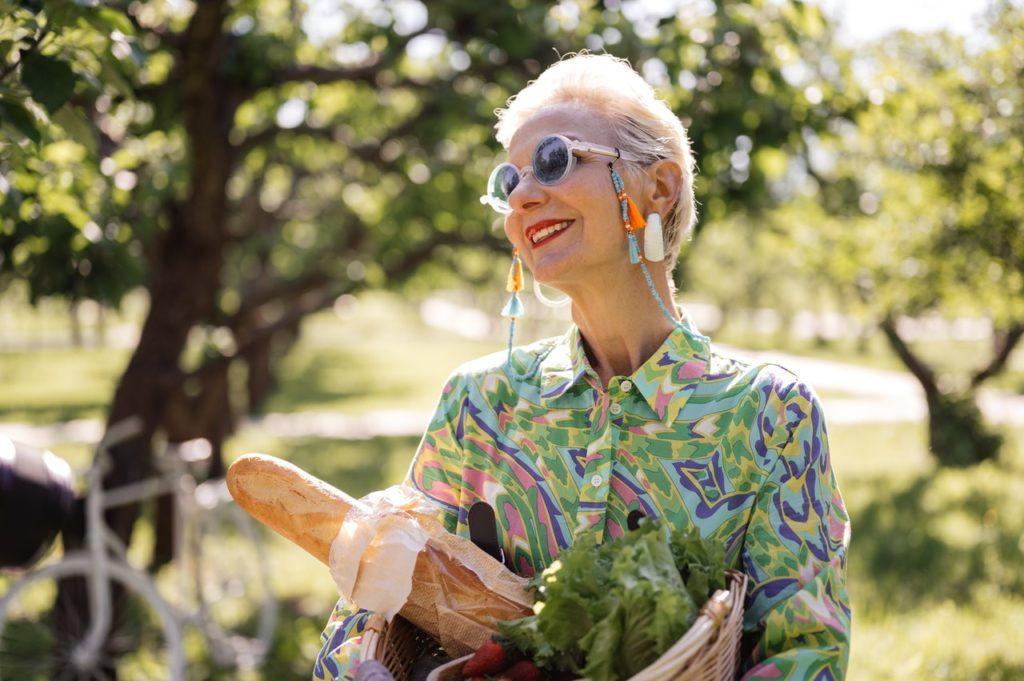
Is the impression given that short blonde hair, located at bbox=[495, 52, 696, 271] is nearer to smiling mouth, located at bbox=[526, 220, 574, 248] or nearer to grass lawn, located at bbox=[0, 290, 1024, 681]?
smiling mouth, located at bbox=[526, 220, 574, 248]

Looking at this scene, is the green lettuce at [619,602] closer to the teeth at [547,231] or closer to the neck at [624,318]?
the neck at [624,318]

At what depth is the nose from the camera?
6.54ft

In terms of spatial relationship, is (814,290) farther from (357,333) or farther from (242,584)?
(357,333)

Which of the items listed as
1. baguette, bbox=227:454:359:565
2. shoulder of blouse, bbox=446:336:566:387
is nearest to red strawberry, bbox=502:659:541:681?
baguette, bbox=227:454:359:565

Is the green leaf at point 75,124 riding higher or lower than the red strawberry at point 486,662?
higher

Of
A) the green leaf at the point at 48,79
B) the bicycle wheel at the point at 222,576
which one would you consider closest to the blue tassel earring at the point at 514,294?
the green leaf at the point at 48,79

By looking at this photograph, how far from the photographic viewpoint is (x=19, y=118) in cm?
247

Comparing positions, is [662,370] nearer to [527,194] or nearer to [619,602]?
[527,194]

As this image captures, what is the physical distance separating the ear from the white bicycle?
3841mm

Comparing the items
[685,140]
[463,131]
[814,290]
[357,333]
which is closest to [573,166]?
[685,140]

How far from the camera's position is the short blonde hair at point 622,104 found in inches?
80.0

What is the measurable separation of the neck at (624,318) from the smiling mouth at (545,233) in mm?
114

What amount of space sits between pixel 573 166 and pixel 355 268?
25.1 ft

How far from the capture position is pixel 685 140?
6.95 feet
